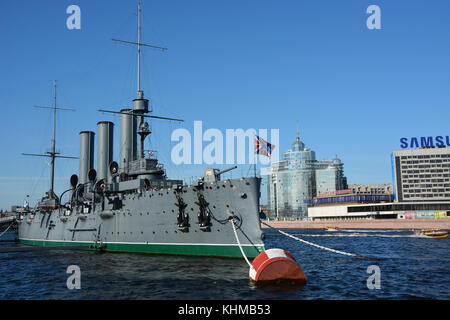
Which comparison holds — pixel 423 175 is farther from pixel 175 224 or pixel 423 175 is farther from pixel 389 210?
pixel 175 224

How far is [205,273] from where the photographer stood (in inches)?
872

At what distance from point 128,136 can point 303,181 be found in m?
156

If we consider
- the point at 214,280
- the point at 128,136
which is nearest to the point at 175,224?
the point at 214,280

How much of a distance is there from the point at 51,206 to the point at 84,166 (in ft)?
22.6

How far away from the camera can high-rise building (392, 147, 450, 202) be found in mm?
118938

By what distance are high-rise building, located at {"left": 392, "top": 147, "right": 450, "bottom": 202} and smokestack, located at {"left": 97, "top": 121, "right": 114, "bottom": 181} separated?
332ft

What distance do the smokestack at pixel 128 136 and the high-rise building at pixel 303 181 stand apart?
14589 centimetres

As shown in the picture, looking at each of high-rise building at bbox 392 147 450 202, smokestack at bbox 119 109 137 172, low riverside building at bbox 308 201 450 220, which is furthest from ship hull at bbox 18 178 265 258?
high-rise building at bbox 392 147 450 202

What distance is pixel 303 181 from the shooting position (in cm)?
18988

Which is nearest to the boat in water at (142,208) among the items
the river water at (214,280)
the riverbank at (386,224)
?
the river water at (214,280)

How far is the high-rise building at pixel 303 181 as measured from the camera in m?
179

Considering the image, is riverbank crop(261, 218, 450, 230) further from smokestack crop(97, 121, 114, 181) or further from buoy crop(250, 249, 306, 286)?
buoy crop(250, 249, 306, 286)
